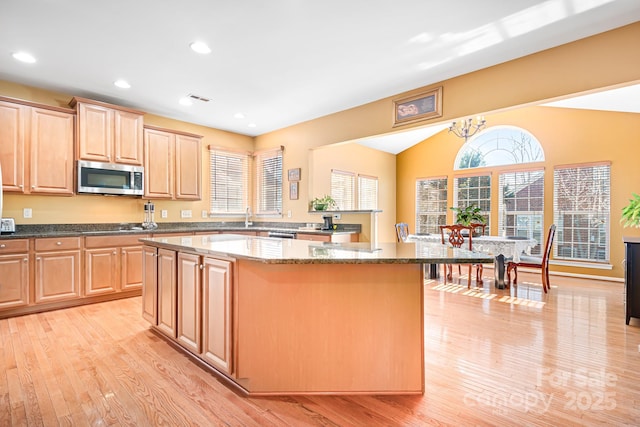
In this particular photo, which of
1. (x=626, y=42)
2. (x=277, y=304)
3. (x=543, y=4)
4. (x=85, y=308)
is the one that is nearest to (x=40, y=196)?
(x=85, y=308)

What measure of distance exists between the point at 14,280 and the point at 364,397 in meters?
3.88

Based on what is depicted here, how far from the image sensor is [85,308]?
12.4ft

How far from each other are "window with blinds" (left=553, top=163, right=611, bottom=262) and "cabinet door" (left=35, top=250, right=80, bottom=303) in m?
7.72

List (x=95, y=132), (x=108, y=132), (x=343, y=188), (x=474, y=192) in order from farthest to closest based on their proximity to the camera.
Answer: (x=474, y=192) < (x=343, y=188) < (x=108, y=132) < (x=95, y=132)

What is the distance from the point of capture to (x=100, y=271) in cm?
392

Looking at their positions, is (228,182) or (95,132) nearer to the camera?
(95,132)

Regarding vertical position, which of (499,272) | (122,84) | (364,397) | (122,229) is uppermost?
(122,84)

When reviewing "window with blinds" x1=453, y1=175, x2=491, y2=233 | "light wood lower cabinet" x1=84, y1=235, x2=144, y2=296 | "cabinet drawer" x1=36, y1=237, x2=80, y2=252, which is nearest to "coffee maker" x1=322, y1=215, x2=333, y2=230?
"light wood lower cabinet" x1=84, y1=235, x2=144, y2=296

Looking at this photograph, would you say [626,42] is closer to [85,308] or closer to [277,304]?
[277,304]

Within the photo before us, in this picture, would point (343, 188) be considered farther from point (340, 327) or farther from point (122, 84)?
point (340, 327)

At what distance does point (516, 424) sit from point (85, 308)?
440cm

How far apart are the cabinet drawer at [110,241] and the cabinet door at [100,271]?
5 centimetres

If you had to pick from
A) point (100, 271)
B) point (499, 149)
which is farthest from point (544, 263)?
point (100, 271)

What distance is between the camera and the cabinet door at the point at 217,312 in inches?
80.7
